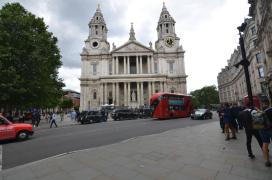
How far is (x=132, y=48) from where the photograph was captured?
61.7m

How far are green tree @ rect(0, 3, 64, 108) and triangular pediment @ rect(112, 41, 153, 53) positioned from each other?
40558 mm

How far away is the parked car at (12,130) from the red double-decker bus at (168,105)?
15720mm

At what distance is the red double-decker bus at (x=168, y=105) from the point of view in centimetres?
2369

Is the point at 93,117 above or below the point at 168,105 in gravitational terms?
below

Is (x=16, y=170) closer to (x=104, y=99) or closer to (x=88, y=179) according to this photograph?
(x=88, y=179)

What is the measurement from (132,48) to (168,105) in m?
40.9

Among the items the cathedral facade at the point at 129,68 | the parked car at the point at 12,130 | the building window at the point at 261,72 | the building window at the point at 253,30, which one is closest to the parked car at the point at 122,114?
the parked car at the point at 12,130

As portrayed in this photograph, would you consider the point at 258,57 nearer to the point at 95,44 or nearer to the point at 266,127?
the point at 266,127

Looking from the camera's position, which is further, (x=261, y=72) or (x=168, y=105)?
(x=261, y=72)

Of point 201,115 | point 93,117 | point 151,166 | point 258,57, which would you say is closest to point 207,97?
point 258,57

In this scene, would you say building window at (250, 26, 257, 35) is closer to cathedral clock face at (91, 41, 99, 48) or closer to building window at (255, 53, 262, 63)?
building window at (255, 53, 262, 63)

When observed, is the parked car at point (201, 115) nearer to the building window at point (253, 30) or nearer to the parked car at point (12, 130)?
the parked car at point (12, 130)

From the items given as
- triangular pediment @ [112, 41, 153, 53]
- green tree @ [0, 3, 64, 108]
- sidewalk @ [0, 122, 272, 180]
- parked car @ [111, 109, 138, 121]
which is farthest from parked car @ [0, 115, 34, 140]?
triangular pediment @ [112, 41, 153, 53]

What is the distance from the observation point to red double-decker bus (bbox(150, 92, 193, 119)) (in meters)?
23.7
